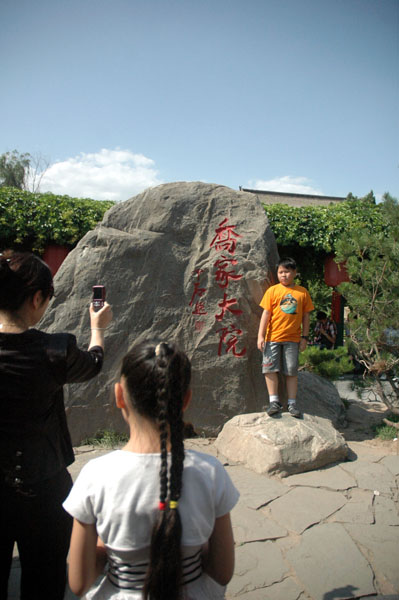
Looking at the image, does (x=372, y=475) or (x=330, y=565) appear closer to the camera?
(x=330, y=565)

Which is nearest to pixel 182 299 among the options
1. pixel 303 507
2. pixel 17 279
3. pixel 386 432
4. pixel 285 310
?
pixel 285 310

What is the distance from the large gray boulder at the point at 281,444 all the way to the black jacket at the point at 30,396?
2145 millimetres

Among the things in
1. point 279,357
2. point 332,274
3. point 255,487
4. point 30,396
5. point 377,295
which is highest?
point 332,274

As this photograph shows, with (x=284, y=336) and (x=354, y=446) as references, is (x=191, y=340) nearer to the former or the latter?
(x=284, y=336)

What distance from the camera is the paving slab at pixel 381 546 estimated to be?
2.22 meters

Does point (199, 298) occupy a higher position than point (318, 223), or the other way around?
point (318, 223)

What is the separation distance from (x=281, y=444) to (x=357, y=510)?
0.69 metres

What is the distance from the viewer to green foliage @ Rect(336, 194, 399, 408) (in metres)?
4.28

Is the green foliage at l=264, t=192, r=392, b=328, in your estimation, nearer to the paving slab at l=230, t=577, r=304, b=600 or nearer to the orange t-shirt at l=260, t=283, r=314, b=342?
the orange t-shirt at l=260, t=283, r=314, b=342

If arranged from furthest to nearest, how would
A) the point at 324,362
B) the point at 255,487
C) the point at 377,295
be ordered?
the point at 324,362 → the point at 377,295 → the point at 255,487

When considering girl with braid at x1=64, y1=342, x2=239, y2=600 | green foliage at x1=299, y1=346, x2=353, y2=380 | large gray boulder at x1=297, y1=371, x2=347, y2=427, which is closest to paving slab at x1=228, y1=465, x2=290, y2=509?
large gray boulder at x1=297, y1=371, x2=347, y2=427

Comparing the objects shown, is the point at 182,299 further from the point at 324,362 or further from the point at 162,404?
the point at 162,404

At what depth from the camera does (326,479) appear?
3.18 m

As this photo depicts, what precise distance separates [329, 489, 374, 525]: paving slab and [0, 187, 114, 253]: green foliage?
6031 mm
